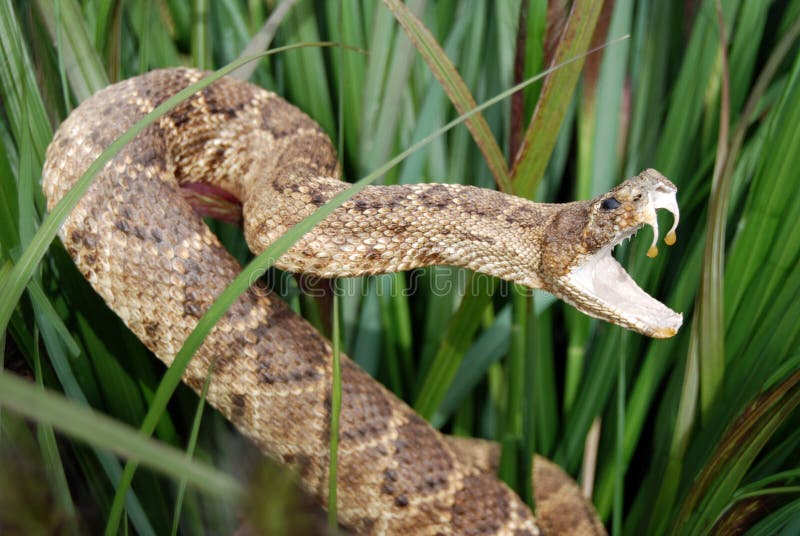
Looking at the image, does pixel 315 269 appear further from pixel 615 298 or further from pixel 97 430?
pixel 97 430

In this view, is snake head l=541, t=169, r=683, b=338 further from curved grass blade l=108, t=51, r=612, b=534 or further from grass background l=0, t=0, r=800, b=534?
curved grass blade l=108, t=51, r=612, b=534

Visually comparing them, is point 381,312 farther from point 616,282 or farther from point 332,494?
point 332,494

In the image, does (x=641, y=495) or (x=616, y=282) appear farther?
(x=641, y=495)

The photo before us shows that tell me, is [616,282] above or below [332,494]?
above

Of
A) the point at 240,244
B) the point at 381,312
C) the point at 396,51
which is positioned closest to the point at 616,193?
the point at 396,51

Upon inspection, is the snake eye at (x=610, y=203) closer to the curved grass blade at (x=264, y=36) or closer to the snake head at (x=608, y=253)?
the snake head at (x=608, y=253)

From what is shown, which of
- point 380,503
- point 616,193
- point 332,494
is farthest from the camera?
point 380,503
